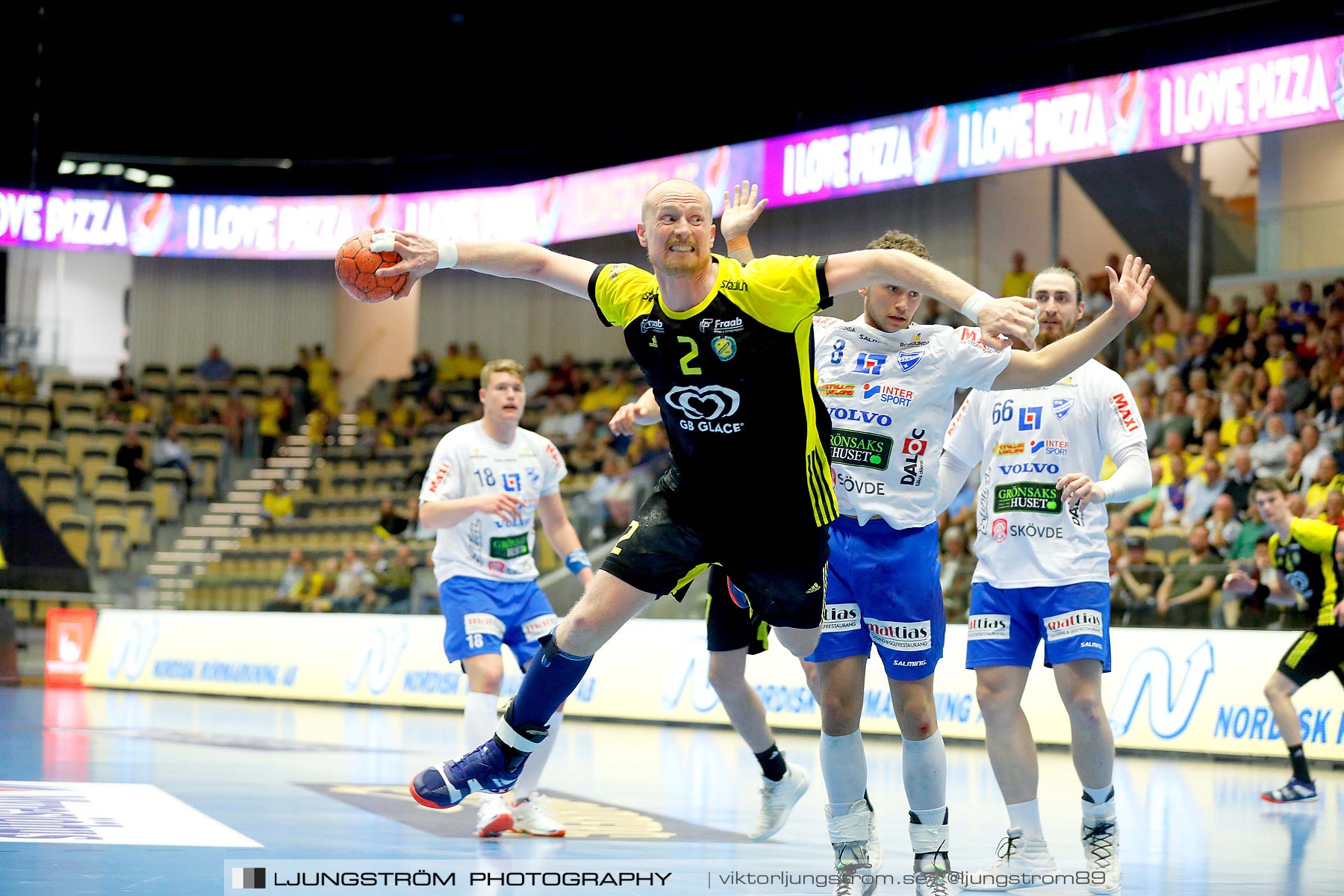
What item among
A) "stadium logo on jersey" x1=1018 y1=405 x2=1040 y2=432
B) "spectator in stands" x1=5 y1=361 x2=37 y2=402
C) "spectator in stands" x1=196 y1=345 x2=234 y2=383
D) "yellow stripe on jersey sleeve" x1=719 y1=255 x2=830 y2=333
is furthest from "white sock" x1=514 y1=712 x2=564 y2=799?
"spectator in stands" x1=196 y1=345 x2=234 y2=383

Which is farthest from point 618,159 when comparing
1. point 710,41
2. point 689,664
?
point 689,664

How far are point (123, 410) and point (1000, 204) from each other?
1776 cm

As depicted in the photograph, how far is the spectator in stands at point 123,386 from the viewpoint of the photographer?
30.1 meters

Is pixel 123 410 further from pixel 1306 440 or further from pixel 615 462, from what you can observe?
pixel 1306 440

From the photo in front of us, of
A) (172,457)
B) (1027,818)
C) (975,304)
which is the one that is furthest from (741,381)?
(172,457)

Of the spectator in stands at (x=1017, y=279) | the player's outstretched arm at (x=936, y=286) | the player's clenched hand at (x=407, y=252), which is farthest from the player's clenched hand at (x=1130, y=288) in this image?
the spectator in stands at (x=1017, y=279)

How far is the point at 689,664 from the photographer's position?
16.3 metres

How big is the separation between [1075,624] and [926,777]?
98 cm

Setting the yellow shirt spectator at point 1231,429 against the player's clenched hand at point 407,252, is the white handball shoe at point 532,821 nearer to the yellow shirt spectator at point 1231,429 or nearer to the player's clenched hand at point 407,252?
the player's clenched hand at point 407,252

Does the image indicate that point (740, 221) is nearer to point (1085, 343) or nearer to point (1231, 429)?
point (1085, 343)

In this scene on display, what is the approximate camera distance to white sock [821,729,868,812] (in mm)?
6203

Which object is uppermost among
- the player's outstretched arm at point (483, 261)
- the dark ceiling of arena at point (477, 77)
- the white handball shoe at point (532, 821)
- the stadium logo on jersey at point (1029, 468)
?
the dark ceiling of arena at point (477, 77)

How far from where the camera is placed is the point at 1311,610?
10.9 metres

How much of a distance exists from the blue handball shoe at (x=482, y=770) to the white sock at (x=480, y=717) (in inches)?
95.6
